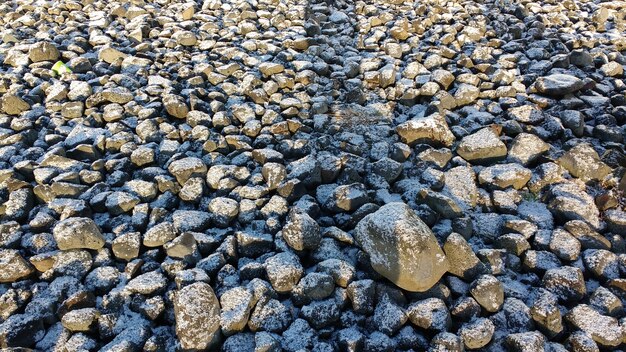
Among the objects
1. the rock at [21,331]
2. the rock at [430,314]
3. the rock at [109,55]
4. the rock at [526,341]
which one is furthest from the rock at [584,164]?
the rock at [109,55]

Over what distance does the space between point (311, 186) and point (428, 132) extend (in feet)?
2.81

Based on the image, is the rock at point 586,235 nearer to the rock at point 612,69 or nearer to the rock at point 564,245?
the rock at point 564,245

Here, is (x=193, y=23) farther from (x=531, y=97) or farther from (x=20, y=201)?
(x=531, y=97)

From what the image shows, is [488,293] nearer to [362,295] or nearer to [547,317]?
[547,317]

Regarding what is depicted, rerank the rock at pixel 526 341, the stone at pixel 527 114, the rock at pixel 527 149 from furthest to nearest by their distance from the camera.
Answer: the stone at pixel 527 114
the rock at pixel 527 149
the rock at pixel 526 341

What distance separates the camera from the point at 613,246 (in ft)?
7.09

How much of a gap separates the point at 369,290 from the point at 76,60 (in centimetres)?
300

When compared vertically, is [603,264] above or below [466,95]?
below

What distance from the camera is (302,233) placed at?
209 cm

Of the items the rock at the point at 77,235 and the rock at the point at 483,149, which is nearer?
the rock at the point at 77,235

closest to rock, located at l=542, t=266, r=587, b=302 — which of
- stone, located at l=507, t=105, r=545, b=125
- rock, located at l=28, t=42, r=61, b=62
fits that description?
stone, located at l=507, t=105, r=545, b=125

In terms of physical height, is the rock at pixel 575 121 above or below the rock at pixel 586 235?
above

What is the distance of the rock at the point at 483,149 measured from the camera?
8.82 feet

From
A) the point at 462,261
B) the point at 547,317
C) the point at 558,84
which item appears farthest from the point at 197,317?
the point at 558,84
